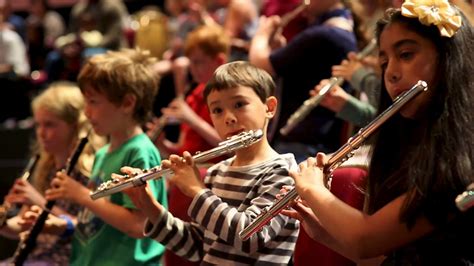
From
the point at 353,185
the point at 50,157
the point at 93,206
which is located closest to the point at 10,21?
the point at 50,157

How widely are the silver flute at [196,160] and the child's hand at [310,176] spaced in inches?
11.8

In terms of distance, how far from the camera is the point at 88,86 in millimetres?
2918

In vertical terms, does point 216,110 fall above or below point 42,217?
above

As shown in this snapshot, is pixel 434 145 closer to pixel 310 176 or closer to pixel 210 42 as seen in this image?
pixel 310 176

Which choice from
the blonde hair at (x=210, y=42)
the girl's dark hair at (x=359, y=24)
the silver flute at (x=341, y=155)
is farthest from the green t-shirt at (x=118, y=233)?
the girl's dark hair at (x=359, y=24)

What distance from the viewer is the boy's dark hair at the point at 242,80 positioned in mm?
2395

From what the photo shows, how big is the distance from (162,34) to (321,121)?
313 centimetres

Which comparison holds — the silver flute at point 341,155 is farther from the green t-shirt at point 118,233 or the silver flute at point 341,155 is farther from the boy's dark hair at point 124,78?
the boy's dark hair at point 124,78

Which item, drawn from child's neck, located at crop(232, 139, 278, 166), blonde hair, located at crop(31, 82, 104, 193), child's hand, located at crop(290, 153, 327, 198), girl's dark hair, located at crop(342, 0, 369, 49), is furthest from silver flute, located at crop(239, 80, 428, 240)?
girl's dark hair, located at crop(342, 0, 369, 49)

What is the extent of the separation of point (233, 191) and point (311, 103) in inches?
28.2

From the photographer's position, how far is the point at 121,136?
2.89 meters

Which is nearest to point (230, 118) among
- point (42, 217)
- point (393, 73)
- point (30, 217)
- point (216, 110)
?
point (216, 110)

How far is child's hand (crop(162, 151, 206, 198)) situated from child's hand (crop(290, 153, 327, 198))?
1.25 feet

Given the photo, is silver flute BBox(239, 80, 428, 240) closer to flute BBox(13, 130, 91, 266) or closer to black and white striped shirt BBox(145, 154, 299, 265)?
black and white striped shirt BBox(145, 154, 299, 265)
